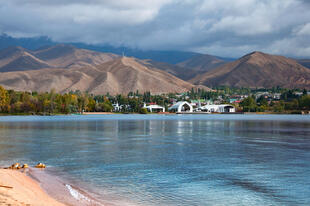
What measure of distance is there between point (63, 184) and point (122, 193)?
4.21 meters

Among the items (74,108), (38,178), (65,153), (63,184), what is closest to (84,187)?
(63,184)

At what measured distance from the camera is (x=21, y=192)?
18.2 m

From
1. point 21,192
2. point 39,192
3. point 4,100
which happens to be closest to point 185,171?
point 39,192

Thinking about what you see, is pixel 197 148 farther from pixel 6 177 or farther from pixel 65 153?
pixel 6 177

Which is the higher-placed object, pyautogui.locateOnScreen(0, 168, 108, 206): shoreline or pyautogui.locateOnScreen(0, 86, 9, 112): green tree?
pyautogui.locateOnScreen(0, 86, 9, 112): green tree

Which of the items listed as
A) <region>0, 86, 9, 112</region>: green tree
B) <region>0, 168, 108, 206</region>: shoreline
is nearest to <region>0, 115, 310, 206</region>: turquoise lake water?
<region>0, 168, 108, 206</region>: shoreline

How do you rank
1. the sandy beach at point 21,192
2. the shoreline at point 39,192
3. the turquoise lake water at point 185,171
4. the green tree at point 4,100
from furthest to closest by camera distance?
1. the green tree at point 4,100
2. the turquoise lake water at point 185,171
3. the shoreline at point 39,192
4. the sandy beach at point 21,192

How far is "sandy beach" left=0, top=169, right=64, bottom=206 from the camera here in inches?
627

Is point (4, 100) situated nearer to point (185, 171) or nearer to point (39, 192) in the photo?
point (185, 171)

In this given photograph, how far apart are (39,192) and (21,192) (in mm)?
1591

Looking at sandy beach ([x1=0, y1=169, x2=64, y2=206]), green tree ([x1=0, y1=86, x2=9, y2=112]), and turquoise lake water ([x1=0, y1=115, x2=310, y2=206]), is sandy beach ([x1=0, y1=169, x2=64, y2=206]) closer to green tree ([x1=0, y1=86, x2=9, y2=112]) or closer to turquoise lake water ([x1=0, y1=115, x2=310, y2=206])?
turquoise lake water ([x1=0, y1=115, x2=310, y2=206])

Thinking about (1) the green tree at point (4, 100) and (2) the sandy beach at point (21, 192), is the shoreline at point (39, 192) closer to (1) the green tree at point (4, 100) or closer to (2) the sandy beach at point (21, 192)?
(2) the sandy beach at point (21, 192)

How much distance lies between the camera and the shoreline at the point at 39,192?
16578 mm

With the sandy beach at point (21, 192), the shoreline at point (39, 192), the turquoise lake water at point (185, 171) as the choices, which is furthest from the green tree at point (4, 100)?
the sandy beach at point (21, 192)
